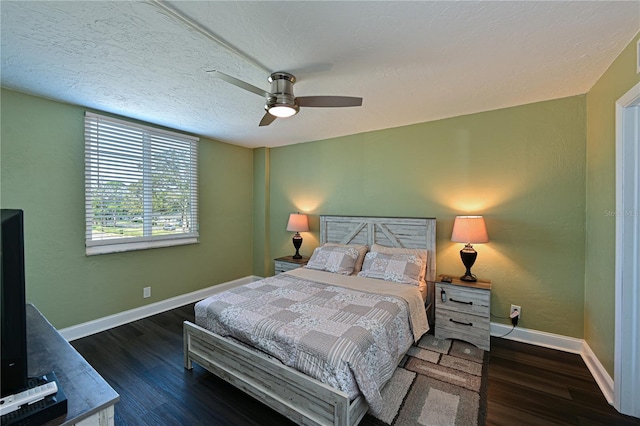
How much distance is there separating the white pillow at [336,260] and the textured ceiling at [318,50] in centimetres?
181

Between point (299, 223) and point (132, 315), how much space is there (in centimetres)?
247

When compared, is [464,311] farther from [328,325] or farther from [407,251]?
[328,325]

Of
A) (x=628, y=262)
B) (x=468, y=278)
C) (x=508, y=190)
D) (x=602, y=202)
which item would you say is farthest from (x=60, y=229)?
(x=602, y=202)

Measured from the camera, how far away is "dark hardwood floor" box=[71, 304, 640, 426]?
1.82 meters

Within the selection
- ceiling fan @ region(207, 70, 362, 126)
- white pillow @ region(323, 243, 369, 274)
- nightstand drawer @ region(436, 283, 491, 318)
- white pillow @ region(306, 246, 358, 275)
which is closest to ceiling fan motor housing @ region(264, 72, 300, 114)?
ceiling fan @ region(207, 70, 362, 126)

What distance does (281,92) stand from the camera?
81.8 inches

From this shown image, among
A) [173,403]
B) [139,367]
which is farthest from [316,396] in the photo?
[139,367]

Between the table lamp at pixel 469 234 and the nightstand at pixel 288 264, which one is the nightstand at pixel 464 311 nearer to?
the table lamp at pixel 469 234

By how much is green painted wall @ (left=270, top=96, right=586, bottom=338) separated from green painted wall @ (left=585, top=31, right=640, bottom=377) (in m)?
0.12

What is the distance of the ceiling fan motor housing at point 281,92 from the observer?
6.62 feet

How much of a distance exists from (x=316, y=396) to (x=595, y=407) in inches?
80.5

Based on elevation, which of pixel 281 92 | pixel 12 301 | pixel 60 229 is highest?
pixel 281 92

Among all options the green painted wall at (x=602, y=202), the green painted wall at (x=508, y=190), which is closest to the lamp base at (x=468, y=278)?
the green painted wall at (x=508, y=190)

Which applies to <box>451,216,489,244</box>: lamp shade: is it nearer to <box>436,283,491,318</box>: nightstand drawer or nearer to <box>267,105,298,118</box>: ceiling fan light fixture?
<box>436,283,491,318</box>: nightstand drawer
